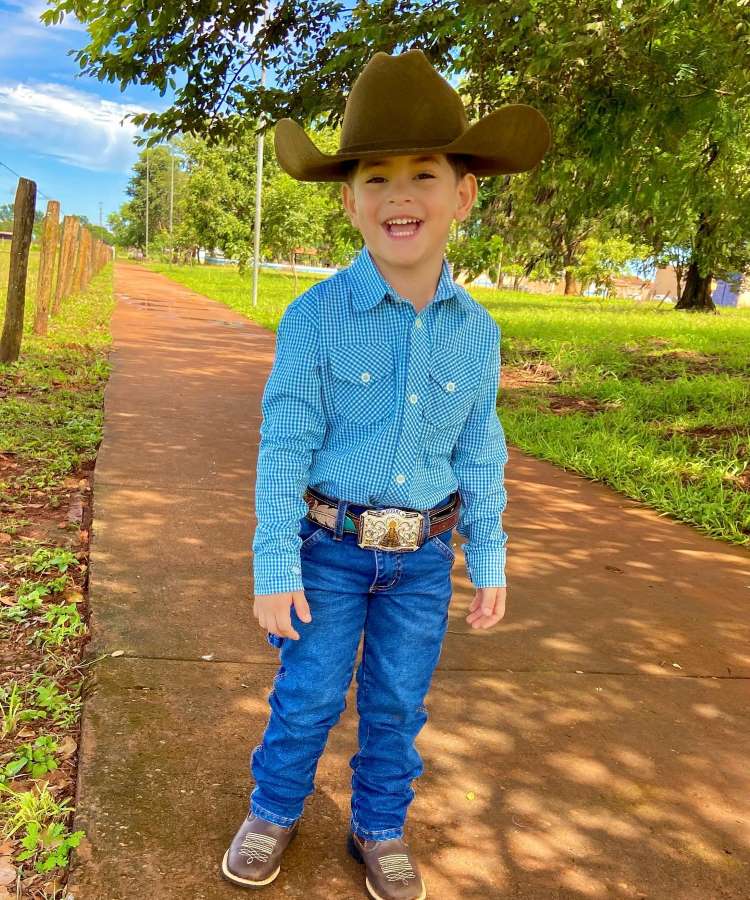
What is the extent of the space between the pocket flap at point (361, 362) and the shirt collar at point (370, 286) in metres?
0.09

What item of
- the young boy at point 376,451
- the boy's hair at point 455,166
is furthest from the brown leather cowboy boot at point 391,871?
the boy's hair at point 455,166

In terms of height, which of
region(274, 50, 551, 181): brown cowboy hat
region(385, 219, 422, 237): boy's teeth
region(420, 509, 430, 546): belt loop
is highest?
region(274, 50, 551, 181): brown cowboy hat

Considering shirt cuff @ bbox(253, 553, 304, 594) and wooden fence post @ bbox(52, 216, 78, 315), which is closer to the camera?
shirt cuff @ bbox(253, 553, 304, 594)

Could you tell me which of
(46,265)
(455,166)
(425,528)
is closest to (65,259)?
(46,265)

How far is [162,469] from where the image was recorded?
17.2ft

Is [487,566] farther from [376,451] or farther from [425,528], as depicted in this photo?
[376,451]

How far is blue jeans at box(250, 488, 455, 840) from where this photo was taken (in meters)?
1.91

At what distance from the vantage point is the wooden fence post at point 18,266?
8297mm

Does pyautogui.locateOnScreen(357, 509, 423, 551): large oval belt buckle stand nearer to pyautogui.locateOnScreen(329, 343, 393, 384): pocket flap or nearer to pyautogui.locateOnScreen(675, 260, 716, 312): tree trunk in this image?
pyautogui.locateOnScreen(329, 343, 393, 384): pocket flap

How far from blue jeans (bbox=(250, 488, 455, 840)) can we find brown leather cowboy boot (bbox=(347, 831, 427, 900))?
30 mm

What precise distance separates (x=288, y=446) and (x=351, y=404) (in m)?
0.17

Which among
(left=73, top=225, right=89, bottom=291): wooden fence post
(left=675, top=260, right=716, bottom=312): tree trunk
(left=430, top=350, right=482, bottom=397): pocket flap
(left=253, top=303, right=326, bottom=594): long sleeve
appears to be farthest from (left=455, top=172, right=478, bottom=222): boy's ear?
(left=675, top=260, right=716, bottom=312): tree trunk

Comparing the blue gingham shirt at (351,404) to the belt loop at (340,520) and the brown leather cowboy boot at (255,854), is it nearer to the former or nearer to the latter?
the belt loop at (340,520)

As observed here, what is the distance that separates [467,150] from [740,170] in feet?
30.5
